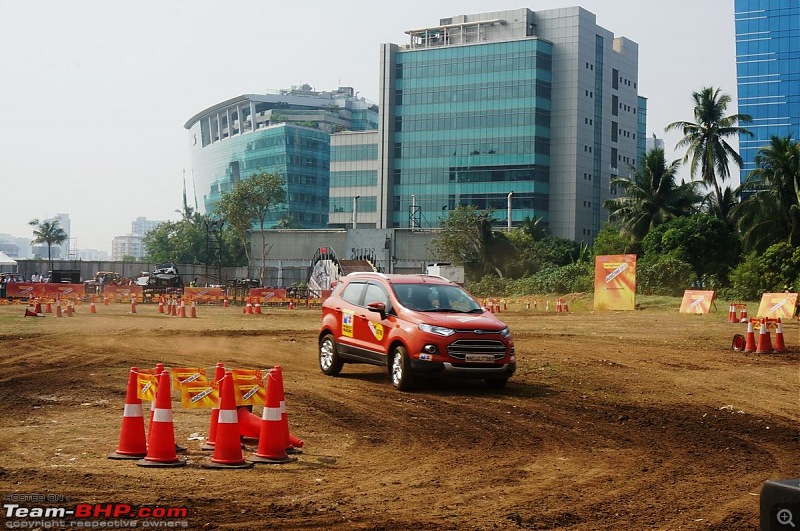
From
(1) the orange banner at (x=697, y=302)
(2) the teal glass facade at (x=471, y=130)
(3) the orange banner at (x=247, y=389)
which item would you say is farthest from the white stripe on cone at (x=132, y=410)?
(2) the teal glass facade at (x=471, y=130)

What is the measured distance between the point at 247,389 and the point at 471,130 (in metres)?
115

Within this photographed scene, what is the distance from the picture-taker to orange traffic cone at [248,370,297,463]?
9406 millimetres

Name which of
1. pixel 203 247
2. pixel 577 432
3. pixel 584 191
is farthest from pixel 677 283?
pixel 203 247

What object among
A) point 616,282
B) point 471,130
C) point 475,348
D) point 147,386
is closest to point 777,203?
point 616,282

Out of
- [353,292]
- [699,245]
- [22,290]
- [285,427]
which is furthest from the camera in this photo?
[699,245]

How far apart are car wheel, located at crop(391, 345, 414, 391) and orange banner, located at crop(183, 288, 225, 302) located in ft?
138

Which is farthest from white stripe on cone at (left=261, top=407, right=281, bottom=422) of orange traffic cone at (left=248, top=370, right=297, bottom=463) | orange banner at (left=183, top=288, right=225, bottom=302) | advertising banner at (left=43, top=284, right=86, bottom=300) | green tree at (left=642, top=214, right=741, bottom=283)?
green tree at (left=642, top=214, right=741, bottom=283)

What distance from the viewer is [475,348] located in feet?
50.8

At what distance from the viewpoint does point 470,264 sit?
83.2m

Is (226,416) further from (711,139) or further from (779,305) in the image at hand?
(711,139)

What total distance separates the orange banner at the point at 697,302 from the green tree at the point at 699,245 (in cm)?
1982

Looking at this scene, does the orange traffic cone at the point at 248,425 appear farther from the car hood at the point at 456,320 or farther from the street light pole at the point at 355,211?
the street light pole at the point at 355,211

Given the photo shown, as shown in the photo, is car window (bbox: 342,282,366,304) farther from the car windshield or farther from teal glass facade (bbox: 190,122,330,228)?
teal glass facade (bbox: 190,122,330,228)

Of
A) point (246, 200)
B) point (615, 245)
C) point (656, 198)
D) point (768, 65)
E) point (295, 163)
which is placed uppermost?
point (768, 65)
